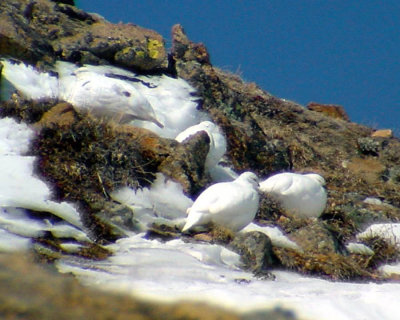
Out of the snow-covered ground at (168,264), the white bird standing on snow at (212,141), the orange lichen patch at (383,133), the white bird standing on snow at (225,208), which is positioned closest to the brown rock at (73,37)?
the white bird standing on snow at (212,141)

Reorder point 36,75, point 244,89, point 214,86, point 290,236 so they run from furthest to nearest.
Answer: point 244,89
point 214,86
point 36,75
point 290,236

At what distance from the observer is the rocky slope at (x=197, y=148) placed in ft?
26.4

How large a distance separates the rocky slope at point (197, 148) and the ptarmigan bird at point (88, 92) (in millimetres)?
460

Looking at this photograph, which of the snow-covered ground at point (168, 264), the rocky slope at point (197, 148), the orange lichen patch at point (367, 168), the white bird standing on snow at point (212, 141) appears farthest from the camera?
the orange lichen patch at point (367, 168)

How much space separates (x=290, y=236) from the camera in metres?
8.99

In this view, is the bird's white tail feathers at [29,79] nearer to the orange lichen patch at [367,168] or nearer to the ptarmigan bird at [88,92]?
the ptarmigan bird at [88,92]

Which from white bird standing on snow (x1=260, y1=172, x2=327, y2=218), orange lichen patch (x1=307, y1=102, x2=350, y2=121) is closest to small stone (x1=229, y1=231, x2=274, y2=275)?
white bird standing on snow (x1=260, y1=172, x2=327, y2=218)

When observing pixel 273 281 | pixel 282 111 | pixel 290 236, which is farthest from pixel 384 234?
pixel 282 111

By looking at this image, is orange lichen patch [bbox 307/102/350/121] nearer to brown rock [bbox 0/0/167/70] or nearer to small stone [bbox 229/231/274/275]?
brown rock [bbox 0/0/167/70]

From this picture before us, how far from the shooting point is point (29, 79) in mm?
10734

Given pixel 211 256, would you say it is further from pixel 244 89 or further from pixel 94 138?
pixel 244 89

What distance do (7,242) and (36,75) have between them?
5.49 m

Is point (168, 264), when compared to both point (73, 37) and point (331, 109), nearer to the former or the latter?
point (73, 37)

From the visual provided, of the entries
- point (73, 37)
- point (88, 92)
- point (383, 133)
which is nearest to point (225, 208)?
point (88, 92)
